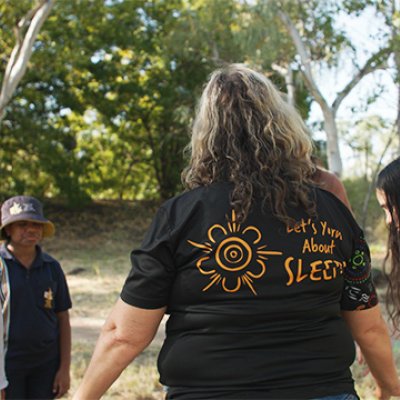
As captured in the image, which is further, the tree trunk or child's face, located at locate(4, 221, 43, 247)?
the tree trunk

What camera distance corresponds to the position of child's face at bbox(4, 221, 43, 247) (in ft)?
12.4

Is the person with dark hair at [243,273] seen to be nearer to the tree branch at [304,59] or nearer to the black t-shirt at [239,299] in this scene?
the black t-shirt at [239,299]

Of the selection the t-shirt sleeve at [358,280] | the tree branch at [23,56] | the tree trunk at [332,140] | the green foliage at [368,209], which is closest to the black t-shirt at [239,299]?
the t-shirt sleeve at [358,280]

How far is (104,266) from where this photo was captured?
1511cm

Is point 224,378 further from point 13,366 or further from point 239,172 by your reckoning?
point 13,366

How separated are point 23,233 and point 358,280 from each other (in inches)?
90.5

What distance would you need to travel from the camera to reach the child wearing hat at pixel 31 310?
362 cm

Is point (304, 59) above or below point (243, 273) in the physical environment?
above

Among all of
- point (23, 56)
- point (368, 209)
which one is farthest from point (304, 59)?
point (368, 209)

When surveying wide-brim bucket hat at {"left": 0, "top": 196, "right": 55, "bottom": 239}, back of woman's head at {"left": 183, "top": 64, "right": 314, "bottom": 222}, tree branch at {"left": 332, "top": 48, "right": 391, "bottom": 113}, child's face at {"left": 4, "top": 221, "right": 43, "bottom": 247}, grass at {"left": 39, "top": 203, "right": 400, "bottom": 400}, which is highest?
tree branch at {"left": 332, "top": 48, "right": 391, "bottom": 113}

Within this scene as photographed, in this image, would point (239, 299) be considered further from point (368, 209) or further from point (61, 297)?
point (368, 209)

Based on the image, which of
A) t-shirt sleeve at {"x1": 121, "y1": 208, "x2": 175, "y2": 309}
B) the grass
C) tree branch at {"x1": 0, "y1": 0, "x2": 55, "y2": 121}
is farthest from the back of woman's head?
tree branch at {"x1": 0, "y1": 0, "x2": 55, "y2": 121}

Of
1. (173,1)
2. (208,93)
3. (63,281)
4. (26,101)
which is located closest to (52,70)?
(26,101)

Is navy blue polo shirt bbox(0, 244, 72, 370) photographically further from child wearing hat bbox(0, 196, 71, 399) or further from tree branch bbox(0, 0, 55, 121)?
tree branch bbox(0, 0, 55, 121)
